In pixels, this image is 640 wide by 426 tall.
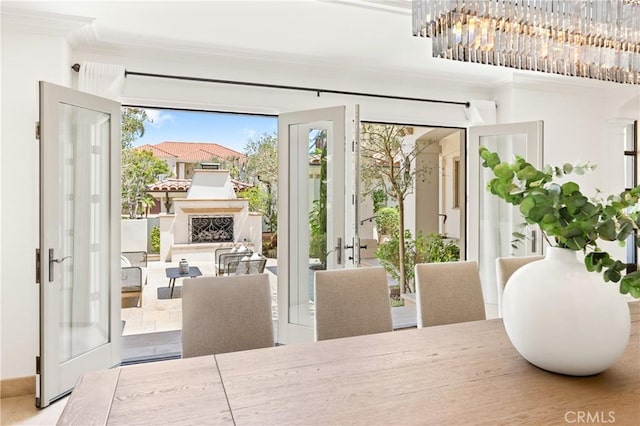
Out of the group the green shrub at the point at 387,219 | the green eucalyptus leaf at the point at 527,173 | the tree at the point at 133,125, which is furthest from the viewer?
the tree at the point at 133,125

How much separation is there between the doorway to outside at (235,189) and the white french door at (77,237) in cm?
A: 67

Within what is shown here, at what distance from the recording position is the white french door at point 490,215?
4.00 metres

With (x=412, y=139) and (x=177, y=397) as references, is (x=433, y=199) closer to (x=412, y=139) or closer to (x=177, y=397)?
(x=412, y=139)

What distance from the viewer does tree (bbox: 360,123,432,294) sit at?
5539 mm

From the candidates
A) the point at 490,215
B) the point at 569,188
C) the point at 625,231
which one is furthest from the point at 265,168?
the point at 625,231

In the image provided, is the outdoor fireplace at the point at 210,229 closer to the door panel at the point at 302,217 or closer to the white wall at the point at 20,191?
the door panel at the point at 302,217

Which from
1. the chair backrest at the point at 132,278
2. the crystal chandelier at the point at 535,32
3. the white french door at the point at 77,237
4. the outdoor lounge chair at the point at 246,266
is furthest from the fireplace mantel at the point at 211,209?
the crystal chandelier at the point at 535,32

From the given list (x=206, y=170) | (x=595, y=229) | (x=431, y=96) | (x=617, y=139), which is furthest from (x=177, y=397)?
(x=206, y=170)

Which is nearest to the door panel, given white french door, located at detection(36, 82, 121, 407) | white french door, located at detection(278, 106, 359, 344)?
white french door, located at detection(278, 106, 359, 344)

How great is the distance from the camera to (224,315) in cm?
187

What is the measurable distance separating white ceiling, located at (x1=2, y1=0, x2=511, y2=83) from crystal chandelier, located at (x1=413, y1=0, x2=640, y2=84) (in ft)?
2.98

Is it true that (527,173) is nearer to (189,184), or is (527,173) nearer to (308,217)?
(308,217)

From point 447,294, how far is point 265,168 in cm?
737

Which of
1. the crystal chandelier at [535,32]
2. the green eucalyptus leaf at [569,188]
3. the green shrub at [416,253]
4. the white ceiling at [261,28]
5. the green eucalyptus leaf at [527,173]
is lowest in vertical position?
the green shrub at [416,253]
